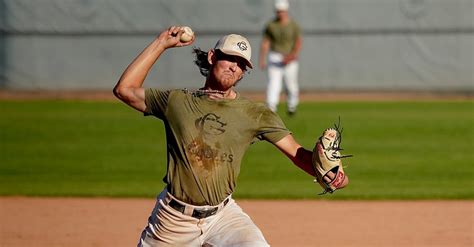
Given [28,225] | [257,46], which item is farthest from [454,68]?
[28,225]

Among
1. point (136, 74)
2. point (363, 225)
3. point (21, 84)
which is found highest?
point (136, 74)

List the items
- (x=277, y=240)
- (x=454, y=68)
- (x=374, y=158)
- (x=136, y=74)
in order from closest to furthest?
(x=136, y=74) → (x=277, y=240) → (x=374, y=158) → (x=454, y=68)

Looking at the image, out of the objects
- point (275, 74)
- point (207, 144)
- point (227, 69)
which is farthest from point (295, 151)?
point (275, 74)

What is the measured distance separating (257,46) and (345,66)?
2.75 meters

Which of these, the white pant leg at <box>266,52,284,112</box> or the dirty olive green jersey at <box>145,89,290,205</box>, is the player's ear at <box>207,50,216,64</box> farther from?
the white pant leg at <box>266,52,284,112</box>

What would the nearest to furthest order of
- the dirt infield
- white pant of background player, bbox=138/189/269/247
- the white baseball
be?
white pant of background player, bbox=138/189/269/247 < the white baseball < the dirt infield

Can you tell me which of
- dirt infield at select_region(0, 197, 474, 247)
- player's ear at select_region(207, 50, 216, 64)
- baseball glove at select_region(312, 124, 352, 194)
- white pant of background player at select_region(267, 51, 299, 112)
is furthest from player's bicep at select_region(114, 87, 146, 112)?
white pant of background player at select_region(267, 51, 299, 112)

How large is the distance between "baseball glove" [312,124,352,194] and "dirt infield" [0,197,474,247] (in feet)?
12.0

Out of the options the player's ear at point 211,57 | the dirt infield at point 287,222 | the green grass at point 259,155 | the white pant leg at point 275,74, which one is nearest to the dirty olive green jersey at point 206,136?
the player's ear at point 211,57

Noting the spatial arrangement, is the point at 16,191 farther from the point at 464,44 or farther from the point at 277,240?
the point at 464,44

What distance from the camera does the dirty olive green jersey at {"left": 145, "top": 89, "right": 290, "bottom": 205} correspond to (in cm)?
643

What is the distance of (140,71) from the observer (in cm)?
656

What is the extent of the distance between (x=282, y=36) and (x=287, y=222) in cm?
1064

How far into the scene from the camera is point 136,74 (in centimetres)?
655
